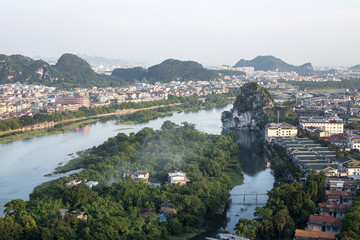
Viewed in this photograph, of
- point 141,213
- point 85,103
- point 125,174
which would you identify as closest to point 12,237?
point 141,213

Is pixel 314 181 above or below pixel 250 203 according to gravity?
above

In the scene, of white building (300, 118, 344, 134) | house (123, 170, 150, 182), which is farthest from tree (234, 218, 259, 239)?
white building (300, 118, 344, 134)

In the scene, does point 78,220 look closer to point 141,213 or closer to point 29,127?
point 141,213

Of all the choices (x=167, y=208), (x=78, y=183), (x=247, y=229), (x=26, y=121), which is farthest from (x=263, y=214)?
(x=26, y=121)

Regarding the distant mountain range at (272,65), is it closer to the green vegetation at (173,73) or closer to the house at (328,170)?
the green vegetation at (173,73)

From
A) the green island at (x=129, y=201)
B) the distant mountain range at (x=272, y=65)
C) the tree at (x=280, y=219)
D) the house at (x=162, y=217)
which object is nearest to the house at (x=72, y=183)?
the green island at (x=129, y=201)
